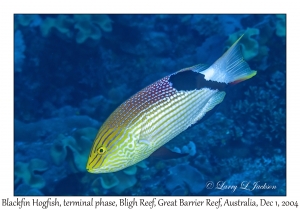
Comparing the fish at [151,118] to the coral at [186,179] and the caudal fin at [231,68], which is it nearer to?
the caudal fin at [231,68]

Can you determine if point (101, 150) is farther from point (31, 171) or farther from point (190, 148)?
point (31, 171)

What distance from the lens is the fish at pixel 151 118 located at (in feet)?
6.08

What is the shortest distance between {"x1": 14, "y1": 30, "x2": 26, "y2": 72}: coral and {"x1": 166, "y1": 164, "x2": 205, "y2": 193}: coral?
3.09 metres

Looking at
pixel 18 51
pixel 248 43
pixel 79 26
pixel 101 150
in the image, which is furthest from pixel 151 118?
pixel 18 51

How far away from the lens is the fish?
6.08ft

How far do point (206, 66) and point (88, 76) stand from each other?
2.76 metres

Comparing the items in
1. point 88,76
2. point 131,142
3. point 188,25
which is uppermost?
point 188,25

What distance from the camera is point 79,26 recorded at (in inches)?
172

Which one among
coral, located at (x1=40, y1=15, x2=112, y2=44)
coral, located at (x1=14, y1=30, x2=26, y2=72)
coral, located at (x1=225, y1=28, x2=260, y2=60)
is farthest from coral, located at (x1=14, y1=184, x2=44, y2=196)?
coral, located at (x1=225, y1=28, x2=260, y2=60)

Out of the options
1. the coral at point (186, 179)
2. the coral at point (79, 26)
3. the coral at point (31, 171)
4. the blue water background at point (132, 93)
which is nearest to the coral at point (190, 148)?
the blue water background at point (132, 93)

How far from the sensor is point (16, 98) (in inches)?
175

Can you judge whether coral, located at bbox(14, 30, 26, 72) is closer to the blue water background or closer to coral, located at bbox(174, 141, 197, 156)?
the blue water background
